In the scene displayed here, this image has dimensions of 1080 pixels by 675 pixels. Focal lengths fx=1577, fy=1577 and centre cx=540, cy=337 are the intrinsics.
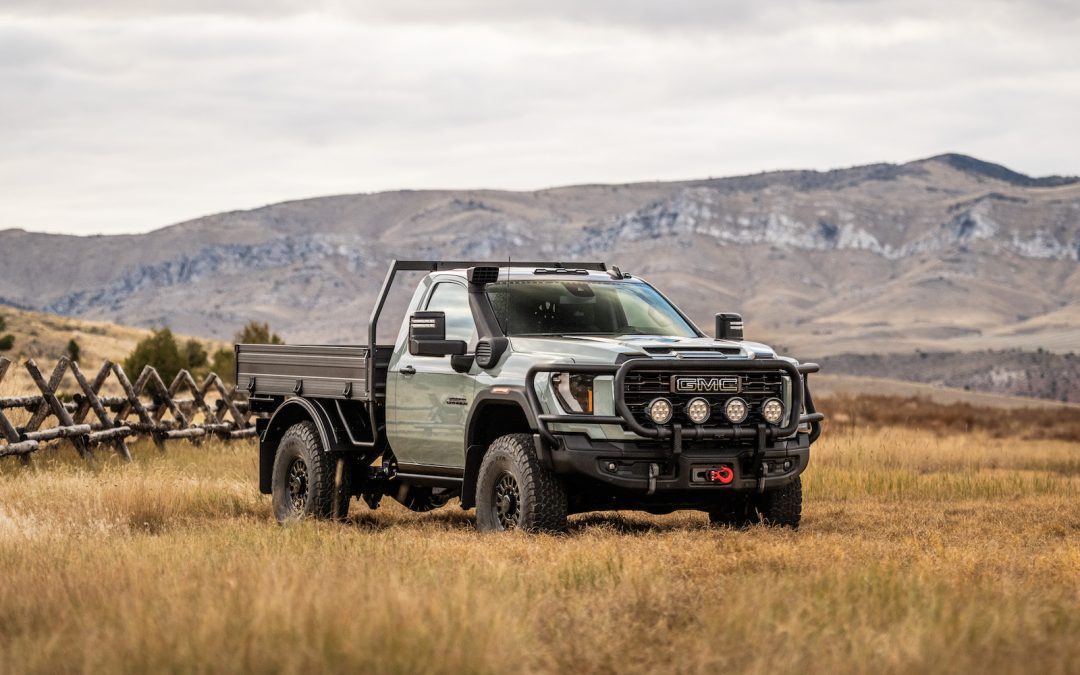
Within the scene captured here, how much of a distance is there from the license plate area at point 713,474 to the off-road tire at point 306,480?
143 inches

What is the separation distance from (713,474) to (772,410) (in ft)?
2.29

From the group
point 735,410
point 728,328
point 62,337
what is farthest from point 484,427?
point 62,337

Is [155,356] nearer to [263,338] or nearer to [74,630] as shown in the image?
[263,338]

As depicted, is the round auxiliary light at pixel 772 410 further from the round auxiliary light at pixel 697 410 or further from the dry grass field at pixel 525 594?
the dry grass field at pixel 525 594

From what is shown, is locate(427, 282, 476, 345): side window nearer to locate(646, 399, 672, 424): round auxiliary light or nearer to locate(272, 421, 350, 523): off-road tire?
locate(272, 421, 350, 523): off-road tire

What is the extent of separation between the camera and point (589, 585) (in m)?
8.68

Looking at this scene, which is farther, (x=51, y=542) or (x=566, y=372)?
(x=566, y=372)

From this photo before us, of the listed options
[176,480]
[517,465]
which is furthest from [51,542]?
[176,480]

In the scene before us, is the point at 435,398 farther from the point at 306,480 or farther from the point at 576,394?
the point at 306,480

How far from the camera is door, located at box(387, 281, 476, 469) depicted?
12.3 m

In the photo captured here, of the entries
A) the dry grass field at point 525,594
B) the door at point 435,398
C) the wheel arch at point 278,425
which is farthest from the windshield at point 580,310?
the wheel arch at point 278,425

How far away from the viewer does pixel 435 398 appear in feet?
41.0

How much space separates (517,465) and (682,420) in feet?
4.04

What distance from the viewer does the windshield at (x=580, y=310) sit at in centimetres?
1247
